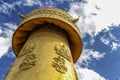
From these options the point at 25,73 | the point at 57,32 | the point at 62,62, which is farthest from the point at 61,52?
the point at 25,73

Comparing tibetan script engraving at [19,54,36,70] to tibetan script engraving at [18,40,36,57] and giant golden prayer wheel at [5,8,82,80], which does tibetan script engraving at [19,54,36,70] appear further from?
tibetan script engraving at [18,40,36,57]

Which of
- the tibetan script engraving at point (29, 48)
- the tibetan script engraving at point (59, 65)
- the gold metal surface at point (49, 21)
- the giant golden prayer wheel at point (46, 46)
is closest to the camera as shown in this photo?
the giant golden prayer wheel at point (46, 46)

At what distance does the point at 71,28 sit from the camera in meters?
5.89

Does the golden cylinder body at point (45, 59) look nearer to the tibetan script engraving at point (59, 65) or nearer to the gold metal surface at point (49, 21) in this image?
the tibetan script engraving at point (59, 65)

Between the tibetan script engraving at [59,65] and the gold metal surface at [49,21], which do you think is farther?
the gold metal surface at [49,21]

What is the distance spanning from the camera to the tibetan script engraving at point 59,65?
4676mm

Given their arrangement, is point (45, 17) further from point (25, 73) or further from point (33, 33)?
point (25, 73)

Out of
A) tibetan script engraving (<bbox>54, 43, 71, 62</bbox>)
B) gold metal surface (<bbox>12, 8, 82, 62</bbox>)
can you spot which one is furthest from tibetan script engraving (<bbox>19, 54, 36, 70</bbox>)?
gold metal surface (<bbox>12, 8, 82, 62</bbox>)

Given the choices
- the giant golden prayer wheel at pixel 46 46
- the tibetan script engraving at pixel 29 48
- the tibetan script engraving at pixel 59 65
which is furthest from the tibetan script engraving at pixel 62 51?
the tibetan script engraving at pixel 29 48

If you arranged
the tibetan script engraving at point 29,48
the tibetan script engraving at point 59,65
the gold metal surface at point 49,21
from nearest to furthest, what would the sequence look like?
the tibetan script engraving at point 59,65, the tibetan script engraving at point 29,48, the gold metal surface at point 49,21

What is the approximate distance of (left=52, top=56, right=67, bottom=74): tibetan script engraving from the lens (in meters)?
4.68

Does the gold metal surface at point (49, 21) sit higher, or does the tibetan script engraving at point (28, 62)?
the gold metal surface at point (49, 21)

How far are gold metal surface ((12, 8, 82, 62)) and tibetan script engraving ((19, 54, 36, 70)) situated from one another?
118 cm

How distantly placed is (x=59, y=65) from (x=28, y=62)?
0.60 meters
